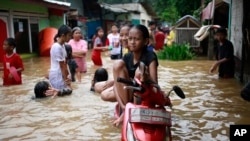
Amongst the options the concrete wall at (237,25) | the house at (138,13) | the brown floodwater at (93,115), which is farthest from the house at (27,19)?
the house at (138,13)

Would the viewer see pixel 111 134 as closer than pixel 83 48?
Yes

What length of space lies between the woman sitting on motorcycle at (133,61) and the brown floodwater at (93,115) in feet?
1.71

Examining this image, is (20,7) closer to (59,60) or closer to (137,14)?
(59,60)

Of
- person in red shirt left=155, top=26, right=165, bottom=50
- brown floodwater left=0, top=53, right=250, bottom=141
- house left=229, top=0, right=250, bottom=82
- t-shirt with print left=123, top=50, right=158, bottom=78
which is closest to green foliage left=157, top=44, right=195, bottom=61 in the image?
person in red shirt left=155, top=26, right=165, bottom=50

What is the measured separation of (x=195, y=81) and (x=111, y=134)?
4583 mm

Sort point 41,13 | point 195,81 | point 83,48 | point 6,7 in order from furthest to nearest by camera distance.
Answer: point 41,13 < point 6,7 < point 83,48 < point 195,81

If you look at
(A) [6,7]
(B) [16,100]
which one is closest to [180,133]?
(B) [16,100]

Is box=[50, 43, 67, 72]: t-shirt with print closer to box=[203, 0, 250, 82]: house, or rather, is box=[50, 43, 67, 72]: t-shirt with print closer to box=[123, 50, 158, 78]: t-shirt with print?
box=[123, 50, 158, 78]: t-shirt with print

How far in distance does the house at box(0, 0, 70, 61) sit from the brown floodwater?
7.62 m

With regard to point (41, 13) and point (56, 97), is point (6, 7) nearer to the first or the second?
point (41, 13)

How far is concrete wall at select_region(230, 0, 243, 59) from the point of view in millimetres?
8047

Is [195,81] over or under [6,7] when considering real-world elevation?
under

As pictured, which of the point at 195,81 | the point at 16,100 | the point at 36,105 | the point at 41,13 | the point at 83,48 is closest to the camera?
the point at 36,105

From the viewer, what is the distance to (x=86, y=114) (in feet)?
16.6
